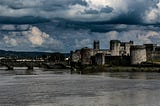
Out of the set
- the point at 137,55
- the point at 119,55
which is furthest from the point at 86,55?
the point at 137,55

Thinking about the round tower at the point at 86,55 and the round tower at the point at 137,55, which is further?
the round tower at the point at 86,55

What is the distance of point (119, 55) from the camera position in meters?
144

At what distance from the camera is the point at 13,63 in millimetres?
134750

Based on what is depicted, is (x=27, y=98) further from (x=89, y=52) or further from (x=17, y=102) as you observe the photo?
(x=89, y=52)

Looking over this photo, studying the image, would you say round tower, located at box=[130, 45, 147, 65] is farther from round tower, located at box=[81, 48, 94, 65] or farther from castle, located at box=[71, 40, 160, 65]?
round tower, located at box=[81, 48, 94, 65]

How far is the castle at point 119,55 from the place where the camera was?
123m

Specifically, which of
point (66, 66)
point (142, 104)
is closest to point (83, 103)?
point (142, 104)

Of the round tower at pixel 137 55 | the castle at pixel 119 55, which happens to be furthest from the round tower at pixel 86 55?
the round tower at pixel 137 55

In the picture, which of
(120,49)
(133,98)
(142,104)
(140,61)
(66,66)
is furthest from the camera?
(120,49)

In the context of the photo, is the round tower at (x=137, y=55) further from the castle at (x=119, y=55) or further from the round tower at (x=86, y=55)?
the round tower at (x=86, y=55)

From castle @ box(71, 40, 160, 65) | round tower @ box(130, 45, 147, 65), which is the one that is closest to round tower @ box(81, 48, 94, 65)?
castle @ box(71, 40, 160, 65)

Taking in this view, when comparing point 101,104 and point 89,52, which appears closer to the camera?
point 101,104

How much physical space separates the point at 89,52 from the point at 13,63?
2370 centimetres

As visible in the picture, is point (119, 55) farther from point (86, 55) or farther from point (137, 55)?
point (137, 55)
